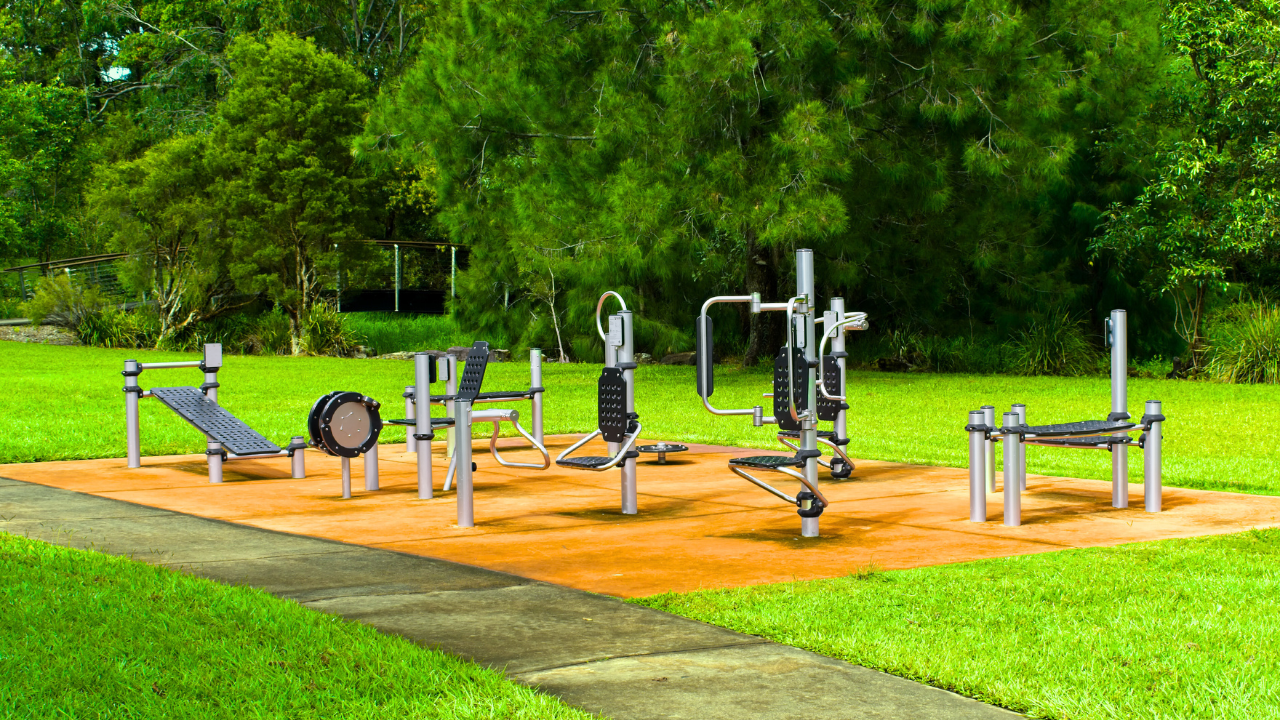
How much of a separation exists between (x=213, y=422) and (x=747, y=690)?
25.0 feet

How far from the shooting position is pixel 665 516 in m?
8.35

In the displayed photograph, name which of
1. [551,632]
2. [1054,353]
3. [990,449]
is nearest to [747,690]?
[551,632]

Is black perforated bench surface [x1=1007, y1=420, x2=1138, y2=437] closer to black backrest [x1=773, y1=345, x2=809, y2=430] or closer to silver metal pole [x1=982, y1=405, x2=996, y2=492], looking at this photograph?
silver metal pole [x1=982, y1=405, x2=996, y2=492]

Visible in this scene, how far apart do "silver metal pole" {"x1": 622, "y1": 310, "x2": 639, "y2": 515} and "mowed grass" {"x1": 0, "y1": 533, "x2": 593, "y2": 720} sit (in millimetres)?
3003

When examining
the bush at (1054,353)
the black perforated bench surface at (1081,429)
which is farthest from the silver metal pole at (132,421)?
the bush at (1054,353)

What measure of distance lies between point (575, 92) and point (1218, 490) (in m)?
16.4

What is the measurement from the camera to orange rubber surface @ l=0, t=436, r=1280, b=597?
22.0 ft

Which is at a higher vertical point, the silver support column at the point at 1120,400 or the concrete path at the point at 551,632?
the silver support column at the point at 1120,400

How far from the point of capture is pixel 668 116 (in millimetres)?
21141

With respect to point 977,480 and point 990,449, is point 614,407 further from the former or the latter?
point 990,449

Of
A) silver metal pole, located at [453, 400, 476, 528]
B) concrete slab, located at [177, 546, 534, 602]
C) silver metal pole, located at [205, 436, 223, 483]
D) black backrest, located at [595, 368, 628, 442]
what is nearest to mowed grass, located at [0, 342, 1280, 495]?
silver metal pole, located at [205, 436, 223, 483]

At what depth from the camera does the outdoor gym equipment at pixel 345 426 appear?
915 cm

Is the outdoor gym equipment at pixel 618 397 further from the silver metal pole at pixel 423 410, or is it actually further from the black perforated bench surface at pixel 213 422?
the black perforated bench surface at pixel 213 422

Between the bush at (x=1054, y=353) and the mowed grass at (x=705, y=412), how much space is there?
1.49 meters
